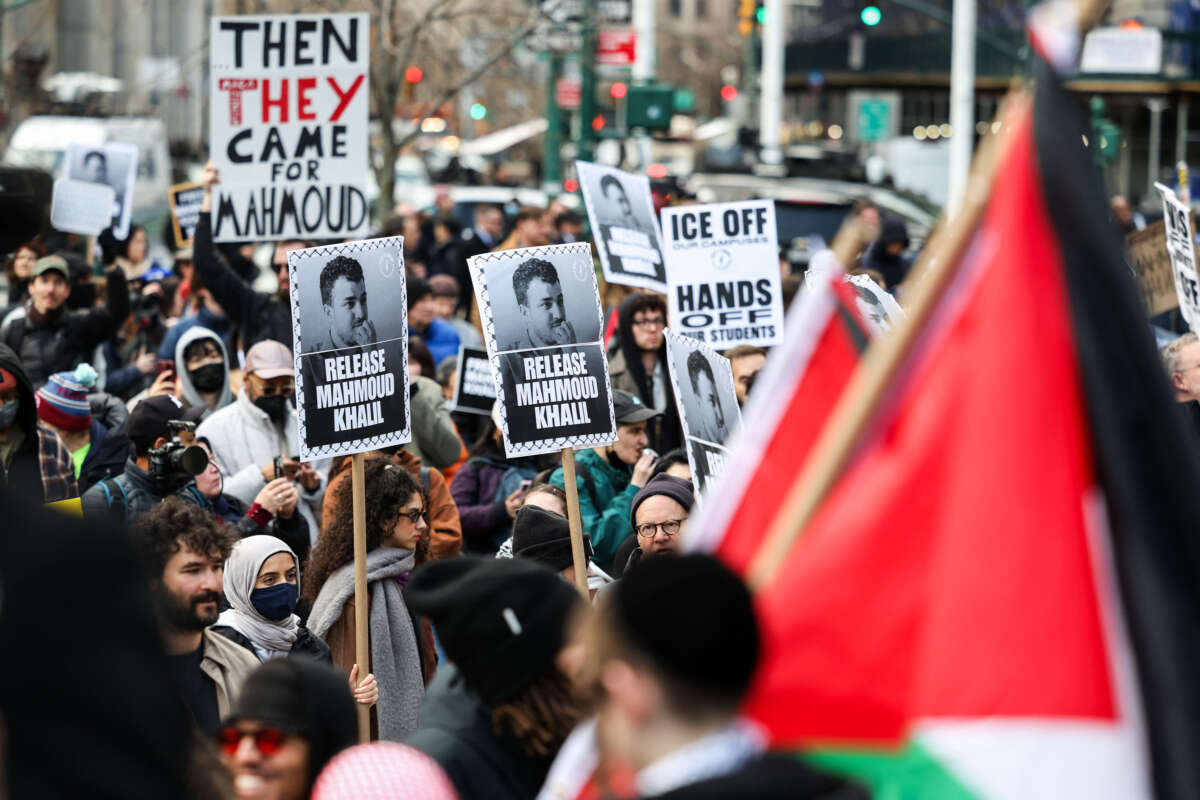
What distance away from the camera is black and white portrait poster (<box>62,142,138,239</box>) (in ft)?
43.2

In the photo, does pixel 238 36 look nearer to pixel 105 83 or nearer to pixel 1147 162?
pixel 105 83

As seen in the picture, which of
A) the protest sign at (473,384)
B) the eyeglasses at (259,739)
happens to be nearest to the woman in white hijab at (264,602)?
the eyeglasses at (259,739)

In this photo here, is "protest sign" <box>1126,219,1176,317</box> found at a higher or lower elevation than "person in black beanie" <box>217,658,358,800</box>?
higher

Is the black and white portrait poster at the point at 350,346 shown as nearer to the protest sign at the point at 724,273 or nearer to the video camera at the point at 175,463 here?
the video camera at the point at 175,463

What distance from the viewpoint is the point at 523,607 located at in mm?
3404

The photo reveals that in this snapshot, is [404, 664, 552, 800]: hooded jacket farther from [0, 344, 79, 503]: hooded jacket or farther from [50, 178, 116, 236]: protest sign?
[50, 178, 116, 236]: protest sign

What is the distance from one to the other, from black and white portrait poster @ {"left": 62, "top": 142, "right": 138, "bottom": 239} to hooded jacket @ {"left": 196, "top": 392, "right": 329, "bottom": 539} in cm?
624

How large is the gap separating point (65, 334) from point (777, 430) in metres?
7.84

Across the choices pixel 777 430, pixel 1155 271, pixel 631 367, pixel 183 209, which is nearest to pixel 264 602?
pixel 777 430

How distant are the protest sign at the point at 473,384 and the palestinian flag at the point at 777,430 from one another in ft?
18.2


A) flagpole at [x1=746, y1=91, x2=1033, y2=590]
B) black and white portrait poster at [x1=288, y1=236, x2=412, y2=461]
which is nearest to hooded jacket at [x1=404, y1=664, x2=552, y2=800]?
flagpole at [x1=746, y1=91, x2=1033, y2=590]

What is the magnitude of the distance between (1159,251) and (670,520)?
4.40 metres

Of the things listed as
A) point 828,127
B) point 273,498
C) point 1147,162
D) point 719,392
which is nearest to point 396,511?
point 273,498

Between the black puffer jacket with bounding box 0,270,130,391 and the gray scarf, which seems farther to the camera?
the black puffer jacket with bounding box 0,270,130,391
